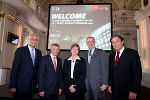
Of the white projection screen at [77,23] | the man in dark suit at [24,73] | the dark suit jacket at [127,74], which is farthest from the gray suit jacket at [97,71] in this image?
the white projection screen at [77,23]

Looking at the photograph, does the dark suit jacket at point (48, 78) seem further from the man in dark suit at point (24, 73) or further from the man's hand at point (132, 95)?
the man's hand at point (132, 95)

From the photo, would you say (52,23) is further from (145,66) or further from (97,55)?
(145,66)

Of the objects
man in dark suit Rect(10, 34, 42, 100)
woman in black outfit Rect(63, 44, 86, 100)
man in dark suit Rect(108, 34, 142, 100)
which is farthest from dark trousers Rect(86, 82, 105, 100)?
man in dark suit Rect(10, 34, 42, 100)

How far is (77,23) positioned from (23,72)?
2133mm

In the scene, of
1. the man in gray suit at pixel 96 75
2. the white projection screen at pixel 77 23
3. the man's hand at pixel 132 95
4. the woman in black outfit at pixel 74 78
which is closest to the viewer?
the man's hand at pixel 132 95

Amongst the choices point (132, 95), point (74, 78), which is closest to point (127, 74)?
point (132, 95)

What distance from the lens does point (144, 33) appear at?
5.48 metres

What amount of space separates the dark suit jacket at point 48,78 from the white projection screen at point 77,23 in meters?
1.48

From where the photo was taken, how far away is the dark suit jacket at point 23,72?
211 centimetres

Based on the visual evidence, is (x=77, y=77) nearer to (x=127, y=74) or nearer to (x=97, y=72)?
(x=97, y=72)

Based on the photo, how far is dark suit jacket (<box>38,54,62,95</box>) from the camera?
2.07 m

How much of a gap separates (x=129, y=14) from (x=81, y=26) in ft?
26.9

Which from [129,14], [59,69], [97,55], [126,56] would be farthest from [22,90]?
[129,14]

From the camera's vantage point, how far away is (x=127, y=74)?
1.84 meters
